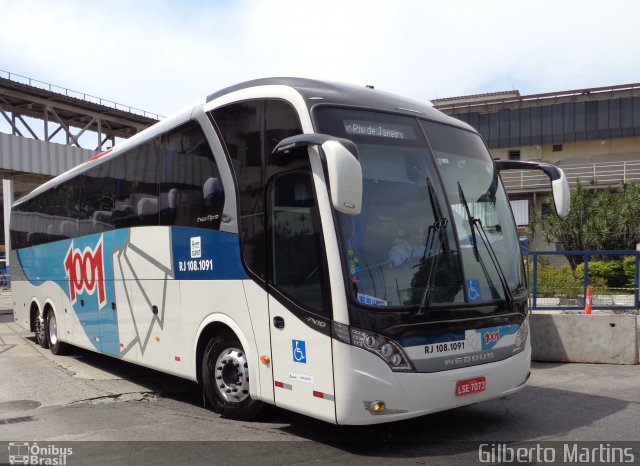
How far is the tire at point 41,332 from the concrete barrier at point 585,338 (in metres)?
9.81

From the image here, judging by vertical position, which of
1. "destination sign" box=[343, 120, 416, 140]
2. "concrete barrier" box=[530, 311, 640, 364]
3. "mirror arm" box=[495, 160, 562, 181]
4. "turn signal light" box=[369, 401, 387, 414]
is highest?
"destination sign" box=[343, 120, 416, 140]

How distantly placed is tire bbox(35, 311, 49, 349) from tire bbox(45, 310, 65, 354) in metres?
0.13

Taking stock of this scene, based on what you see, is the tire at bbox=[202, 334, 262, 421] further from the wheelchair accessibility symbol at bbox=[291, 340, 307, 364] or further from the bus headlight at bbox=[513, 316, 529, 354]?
the bus headlight at bbox=[513, 316, 529, 354]

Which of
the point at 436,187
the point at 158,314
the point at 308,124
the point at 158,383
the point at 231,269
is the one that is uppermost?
the point at 308,124

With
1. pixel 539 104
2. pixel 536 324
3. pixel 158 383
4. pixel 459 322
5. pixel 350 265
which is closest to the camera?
pixel 350 265

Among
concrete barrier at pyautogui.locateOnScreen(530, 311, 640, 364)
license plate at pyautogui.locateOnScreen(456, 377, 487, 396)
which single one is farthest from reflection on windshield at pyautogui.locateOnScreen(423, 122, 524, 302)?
concrete barrier at pyautogui.locateOnScreen(530, 311, 640, 364)

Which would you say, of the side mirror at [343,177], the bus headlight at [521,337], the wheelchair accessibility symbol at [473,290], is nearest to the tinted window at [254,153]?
the side mirror at [343,177]

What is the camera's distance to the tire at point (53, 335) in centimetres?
1205

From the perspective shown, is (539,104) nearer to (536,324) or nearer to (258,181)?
(536,324)

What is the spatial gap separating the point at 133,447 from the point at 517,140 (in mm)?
31268

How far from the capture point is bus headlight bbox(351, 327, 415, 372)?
5051 millimetres

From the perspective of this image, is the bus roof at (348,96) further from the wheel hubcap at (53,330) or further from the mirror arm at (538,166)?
the wheel hubcap at (53,330)

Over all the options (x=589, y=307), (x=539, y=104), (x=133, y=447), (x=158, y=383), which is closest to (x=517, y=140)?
(x=539, y=104)

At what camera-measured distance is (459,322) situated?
552 centimetres
